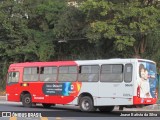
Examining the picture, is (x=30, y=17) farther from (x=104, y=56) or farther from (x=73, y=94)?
(x=73, y=94)

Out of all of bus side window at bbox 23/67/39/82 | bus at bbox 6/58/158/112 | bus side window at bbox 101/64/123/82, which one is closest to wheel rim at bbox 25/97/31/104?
bus at bbox 6/58/158/112

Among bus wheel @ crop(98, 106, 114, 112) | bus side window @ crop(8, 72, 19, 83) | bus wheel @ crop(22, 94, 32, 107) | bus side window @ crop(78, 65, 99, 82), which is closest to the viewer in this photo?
bus side window @ crop(78, 65, 99, 82)

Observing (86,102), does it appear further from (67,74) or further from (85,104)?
(67,74)

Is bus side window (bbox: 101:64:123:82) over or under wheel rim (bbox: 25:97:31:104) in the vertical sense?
over

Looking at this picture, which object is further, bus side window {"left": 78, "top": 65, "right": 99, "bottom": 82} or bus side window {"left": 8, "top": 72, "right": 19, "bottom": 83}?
bus side window {"left": 8, "top": 72, "right": 19, "bottom": 83}

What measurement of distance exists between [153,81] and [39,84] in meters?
7.43

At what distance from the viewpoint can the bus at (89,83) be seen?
22.8 meters

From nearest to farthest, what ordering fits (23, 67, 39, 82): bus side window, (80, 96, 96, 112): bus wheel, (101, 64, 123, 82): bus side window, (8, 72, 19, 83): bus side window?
(101, 64, 123, 82): bus side window
(80, 96, 96, 112): bus wheel
(23, 67, 39, 82): bus side window
(8, 72, 19, 83): bus side window

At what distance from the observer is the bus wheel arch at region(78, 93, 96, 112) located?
24156mm

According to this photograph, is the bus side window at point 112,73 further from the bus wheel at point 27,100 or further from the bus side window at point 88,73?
the bus wheel at point 27,100

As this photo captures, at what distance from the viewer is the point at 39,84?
27391 millimetres

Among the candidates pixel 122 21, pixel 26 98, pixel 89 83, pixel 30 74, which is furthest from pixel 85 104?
pixel 122 21

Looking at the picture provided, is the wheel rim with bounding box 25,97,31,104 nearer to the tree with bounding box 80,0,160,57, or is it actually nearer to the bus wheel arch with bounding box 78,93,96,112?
the bus wheel arch with bounding box 78,93,96,112

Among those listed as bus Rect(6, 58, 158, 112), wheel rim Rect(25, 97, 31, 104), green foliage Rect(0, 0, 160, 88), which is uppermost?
green foliage Rect(0, 0, 160, 88)
